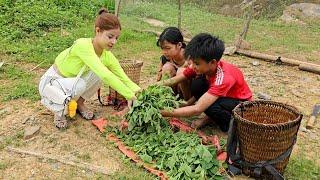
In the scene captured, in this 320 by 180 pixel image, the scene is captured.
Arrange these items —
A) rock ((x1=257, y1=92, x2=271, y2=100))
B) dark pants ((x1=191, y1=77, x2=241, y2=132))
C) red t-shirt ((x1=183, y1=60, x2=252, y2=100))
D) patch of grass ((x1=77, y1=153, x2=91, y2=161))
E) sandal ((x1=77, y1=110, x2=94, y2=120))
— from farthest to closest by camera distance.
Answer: rock ((x1=257, y1=92, x2=271, y2=100))
sandal ((x1=77, y1=110, x2=94, y2=120))
dark pants ((x1=191, y1=77, x2=241, y2=132))
red t-shirt ((x1=183, y1=60, x2=252, y2=100))
patch of grass ((x1=77, y1=153, x2=91, y2=161))

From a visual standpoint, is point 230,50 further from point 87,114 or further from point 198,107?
point 198,107

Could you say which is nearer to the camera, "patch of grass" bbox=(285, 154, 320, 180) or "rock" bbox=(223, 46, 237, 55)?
"patch of grass" bbox=(285, 154, 320, 180)

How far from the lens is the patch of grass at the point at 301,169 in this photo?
11.7 ft

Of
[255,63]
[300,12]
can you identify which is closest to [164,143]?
[255,63]

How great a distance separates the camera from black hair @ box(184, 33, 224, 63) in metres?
3.72

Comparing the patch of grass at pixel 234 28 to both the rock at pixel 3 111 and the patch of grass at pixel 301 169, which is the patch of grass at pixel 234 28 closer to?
the patch of grass at pixel 301 169

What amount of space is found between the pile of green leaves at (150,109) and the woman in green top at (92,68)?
0.11 m

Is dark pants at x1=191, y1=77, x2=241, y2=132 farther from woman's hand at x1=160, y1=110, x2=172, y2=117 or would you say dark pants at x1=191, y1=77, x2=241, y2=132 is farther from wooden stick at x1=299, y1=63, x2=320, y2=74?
wooden stick at x1=299, y1=63, x2=320, y2=74

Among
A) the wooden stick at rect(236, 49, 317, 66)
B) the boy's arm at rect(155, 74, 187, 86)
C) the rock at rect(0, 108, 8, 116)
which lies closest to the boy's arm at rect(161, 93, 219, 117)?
the boy's arm at rect(155, 74, 187, 86)

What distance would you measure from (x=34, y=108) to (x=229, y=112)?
2.14 meters

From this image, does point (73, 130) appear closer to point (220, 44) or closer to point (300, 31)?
point (220, 44)

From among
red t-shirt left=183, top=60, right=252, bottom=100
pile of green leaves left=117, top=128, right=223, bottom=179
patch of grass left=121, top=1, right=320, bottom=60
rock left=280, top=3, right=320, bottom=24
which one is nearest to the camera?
pile of green leaves left=117, top=128, right=223, bottom=179

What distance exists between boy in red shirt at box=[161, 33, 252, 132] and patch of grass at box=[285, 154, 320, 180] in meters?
0.72

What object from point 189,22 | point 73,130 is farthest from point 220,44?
point 189,22
